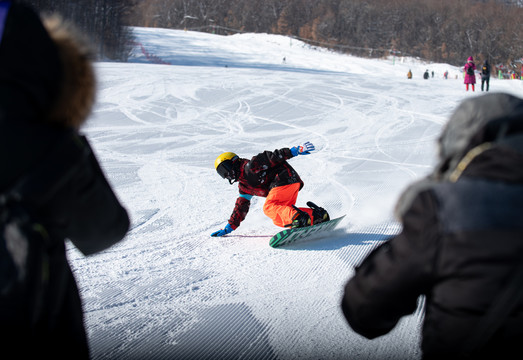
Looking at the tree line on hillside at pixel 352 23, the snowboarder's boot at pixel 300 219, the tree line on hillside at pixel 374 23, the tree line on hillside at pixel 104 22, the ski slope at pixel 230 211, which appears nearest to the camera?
the ski slope at pixel 230 211

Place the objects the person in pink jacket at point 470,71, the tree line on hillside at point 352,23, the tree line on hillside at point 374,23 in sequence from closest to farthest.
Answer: the person in pink jacket at point 470,71
the tree line on hillside at point 352,23
the tree line on hillside at point 374,23

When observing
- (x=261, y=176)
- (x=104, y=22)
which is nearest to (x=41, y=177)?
(x=261, y=176)

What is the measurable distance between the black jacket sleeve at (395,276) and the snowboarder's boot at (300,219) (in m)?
3.21

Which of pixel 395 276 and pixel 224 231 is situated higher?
pixel 395 276

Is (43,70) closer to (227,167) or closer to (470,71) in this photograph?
(227,167)

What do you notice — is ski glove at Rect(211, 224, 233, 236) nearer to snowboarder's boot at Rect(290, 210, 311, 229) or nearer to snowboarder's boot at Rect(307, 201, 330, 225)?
snowboarder's boot at Rect(290, 210, 311, 229)

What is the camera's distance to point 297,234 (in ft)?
14.1

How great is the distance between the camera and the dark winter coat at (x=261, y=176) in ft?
15.1

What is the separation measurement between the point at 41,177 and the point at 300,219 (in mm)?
3660

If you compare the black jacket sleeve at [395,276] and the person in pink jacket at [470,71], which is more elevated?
the person in pink jacket at [470,71]

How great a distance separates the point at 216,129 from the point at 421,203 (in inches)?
398

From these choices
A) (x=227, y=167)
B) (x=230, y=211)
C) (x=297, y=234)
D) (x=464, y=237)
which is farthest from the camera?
(x=230, y=211)

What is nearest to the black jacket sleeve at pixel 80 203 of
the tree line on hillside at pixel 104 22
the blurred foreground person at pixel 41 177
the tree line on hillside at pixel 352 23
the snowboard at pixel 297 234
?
the blurred foreground person at pixel 41 177

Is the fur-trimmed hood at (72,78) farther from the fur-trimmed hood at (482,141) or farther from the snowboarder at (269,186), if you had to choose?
the snowboarder at (269,186)
